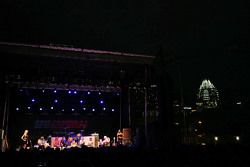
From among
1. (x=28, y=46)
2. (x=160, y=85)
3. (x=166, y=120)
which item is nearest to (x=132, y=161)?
(x=166, y=120)

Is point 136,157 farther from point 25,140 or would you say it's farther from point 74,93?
point 74,93

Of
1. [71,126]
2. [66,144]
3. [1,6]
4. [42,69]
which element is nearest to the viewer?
[1,6]

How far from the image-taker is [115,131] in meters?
16.5

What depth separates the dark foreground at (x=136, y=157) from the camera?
586cm

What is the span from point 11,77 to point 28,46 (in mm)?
3077

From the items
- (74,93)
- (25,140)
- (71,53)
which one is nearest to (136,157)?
(71,53)

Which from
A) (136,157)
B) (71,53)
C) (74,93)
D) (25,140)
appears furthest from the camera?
(74,93)

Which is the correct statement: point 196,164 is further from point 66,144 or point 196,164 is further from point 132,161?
point 66,144

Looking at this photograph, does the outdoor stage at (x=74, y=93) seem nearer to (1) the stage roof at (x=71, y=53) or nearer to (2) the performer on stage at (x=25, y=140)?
(1) the stage roof at (x=71, y=53)

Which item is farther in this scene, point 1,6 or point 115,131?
point 115,131

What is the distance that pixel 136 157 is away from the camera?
21.1 feet

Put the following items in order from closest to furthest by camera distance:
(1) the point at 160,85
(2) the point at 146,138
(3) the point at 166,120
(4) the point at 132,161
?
(4) the point at 132,161
(3) the point at 166,120
(1) the point at 160,85
(2) the point at 146,138

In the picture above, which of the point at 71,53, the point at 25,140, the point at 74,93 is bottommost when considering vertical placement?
the point at 25,140

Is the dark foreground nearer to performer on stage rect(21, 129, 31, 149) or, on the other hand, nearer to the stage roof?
the stage roof
